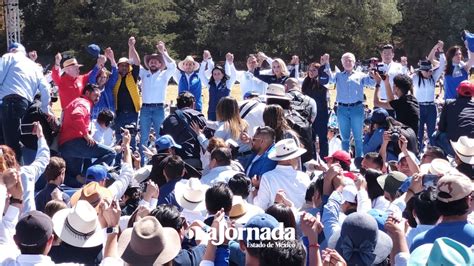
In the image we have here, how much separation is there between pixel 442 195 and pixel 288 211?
2.69ft

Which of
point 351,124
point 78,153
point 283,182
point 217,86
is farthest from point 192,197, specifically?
point 217,86

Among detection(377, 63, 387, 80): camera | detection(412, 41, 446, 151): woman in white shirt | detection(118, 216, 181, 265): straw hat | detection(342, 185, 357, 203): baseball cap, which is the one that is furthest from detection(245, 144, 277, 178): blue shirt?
detection(412, 41, 446, 151): woman in white shirt

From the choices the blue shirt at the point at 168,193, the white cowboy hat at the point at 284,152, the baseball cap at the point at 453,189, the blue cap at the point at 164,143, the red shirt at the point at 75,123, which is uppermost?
the baseball cap at the point at 453,189

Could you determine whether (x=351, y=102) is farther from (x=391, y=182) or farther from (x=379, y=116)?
(x=391, y=182)

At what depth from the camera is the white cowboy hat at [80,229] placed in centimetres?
368

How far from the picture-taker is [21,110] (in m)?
7.44

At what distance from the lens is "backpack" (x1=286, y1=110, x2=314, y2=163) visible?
278 inches

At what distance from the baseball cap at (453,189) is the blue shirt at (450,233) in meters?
0.14

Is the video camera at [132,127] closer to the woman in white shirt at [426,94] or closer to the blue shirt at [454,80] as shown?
the woman in white shirt at [426,94]

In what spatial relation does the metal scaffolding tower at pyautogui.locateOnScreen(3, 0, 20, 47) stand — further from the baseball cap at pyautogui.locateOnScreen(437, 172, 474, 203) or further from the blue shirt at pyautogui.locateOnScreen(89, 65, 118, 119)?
the baseball cap at pyautogui.locateOnScreen(437, 172, 474, 203)

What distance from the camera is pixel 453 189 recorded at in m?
3.69

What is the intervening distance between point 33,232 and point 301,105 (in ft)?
15.3

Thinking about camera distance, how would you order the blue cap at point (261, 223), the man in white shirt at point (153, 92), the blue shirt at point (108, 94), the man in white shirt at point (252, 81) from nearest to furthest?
1. the blue cap at point (261, 223)
2. the blue shirt at point (108, 94)
3. the man in white shirt at point (153, 92)
4. the man in white shirt at point (252, 81)

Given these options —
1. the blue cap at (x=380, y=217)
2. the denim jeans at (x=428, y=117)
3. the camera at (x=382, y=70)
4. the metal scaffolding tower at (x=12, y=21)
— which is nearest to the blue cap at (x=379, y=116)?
the camera at (x=382, y=70)
